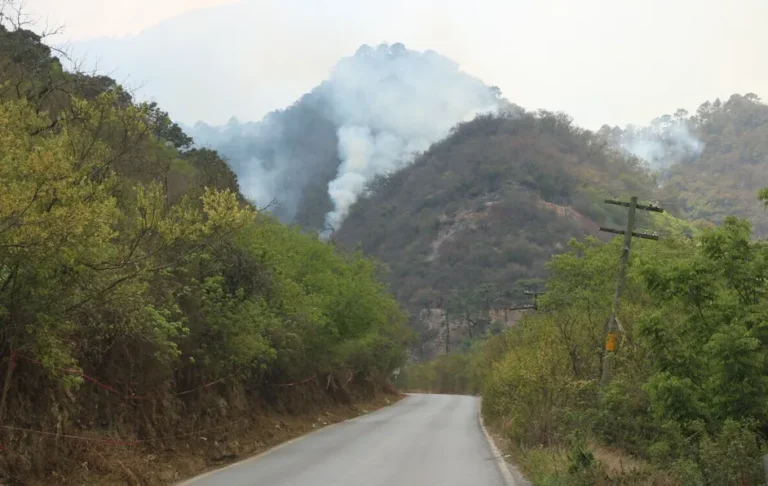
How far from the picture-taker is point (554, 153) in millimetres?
134125

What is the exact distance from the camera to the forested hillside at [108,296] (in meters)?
9.43

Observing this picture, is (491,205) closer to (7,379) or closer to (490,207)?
(490,207)

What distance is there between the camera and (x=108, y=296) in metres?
10.9

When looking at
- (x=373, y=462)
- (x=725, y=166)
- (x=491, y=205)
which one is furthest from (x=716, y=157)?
(x=373, y=462)

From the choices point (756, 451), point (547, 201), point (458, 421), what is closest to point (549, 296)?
point (458, 421)

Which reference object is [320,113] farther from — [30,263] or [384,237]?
[30,263]

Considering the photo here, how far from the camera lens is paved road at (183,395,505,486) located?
1495 centimetres

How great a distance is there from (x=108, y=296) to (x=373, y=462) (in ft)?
30.2

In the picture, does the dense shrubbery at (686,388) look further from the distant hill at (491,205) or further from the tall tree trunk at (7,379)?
the distant hill at (491,205)

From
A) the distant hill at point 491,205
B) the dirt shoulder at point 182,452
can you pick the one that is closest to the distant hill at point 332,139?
the distant hill at point 491,205

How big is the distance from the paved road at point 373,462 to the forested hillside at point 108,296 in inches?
63.6

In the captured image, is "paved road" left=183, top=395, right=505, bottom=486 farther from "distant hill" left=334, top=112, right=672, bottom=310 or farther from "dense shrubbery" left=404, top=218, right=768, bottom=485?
"distant hill" left=334, top=112, right=672, bottom=310

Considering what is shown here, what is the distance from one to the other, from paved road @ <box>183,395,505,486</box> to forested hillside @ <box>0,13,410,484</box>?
1615 mm

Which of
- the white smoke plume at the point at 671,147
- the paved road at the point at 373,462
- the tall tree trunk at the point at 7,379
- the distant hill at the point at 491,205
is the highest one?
the white smoke plume at the point at 671,147
